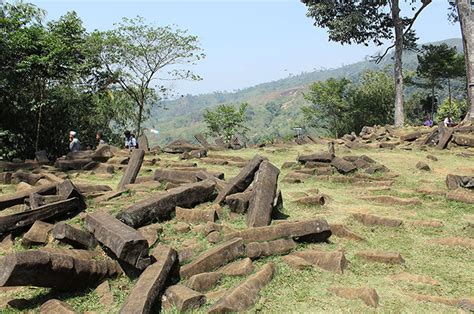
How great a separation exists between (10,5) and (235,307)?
62.2ft

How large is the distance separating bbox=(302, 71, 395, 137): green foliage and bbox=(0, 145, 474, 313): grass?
3074 cm

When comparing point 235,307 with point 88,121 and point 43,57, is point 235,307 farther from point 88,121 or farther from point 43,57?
point 88,121

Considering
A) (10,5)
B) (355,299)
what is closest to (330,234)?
(355,299)

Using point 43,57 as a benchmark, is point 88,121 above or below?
below

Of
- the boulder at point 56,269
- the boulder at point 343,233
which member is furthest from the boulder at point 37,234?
the boulder at point 343,233

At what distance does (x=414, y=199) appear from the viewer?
7.78 m

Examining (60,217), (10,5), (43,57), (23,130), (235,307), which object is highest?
(10,5)

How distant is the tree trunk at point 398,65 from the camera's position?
2644 centimetres

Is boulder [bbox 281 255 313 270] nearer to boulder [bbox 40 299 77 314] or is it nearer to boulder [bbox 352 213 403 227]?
boulder [bbox 352 213 403 227]

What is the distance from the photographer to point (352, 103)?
133 ft

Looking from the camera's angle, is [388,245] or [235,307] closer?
[235,307]

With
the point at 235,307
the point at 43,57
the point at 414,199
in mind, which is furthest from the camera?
the point at 43,57

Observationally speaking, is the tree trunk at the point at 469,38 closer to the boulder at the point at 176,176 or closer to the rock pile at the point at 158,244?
the boulder at the point at 176,176

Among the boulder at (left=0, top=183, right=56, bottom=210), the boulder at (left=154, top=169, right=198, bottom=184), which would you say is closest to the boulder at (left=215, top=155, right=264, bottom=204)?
the boulder at (left=154, top=169, right=198, bottom=184)
